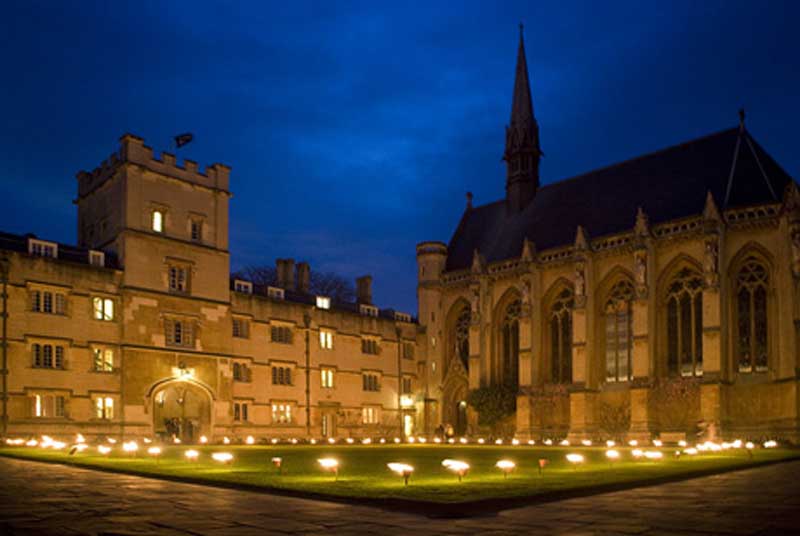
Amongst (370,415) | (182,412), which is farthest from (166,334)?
(370,415)

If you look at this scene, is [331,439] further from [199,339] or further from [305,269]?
[305,269]

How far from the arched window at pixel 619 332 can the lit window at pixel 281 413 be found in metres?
19.5

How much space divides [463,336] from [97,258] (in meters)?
26.8

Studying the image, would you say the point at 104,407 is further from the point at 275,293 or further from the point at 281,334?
the point at 275,293

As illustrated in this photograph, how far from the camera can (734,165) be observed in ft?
150

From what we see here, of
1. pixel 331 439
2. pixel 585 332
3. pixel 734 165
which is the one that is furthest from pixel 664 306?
pixel 331 439

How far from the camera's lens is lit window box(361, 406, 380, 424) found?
180 feet

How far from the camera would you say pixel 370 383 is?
5584 cm

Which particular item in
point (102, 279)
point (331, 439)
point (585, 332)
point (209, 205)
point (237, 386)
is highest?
point (209, 205)

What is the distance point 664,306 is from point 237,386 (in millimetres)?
24984

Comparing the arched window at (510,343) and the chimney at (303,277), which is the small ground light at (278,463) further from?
the chimney at (303,277)

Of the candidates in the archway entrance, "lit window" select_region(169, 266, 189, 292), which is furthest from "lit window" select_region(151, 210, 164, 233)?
the archway entrance

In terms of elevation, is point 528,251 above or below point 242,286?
above

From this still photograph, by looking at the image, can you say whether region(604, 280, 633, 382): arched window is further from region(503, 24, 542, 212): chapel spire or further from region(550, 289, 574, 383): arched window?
region(503, 24, 542, 212): chapel spire
